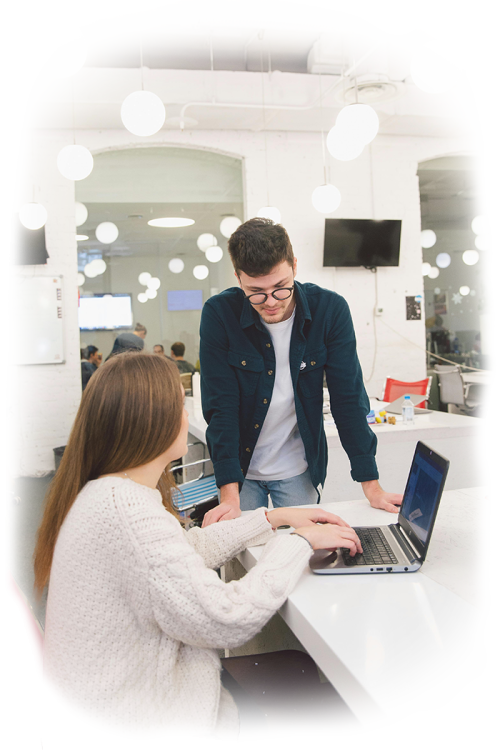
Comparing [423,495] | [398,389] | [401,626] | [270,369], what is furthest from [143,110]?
[398,389]

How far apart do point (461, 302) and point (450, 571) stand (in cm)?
688

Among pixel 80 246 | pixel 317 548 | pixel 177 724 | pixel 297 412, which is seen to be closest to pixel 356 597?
pixel 317 548

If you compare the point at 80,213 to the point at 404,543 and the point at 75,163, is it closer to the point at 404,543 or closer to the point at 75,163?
the point at 75,163

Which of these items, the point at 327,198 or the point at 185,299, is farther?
the point at 185,299

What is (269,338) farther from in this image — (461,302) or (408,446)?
(461,302)

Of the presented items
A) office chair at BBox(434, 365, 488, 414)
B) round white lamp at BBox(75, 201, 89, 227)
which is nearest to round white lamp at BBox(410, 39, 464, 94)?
round white lamp at BBox(75, 201, 89, 227)

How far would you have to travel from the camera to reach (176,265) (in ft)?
21.9

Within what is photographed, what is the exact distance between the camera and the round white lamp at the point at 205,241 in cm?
635

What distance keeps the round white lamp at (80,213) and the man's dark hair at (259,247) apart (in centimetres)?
395

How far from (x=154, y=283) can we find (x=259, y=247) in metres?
5.54

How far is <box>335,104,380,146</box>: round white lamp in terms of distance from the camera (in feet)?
7.24

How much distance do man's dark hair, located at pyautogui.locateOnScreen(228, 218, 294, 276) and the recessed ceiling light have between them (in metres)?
5.10

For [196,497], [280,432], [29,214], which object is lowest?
[196,497]

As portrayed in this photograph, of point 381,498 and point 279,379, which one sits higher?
point 279,379
